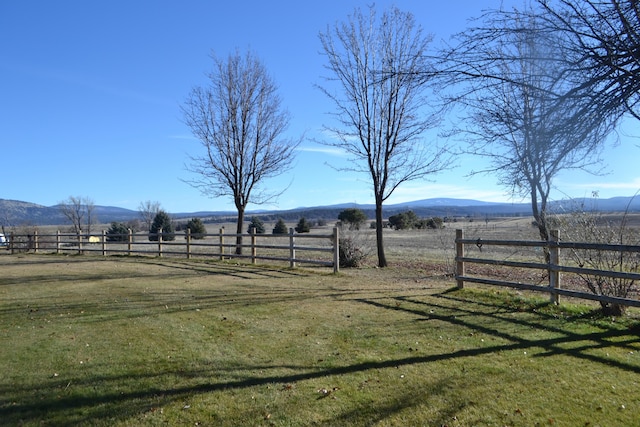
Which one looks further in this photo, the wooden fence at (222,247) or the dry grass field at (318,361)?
→ the wooden fence at (222,247)

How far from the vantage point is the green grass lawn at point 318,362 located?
3980 millimetres

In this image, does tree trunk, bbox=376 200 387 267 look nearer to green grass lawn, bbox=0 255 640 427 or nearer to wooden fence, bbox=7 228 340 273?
wooden fence, bbox=7 228 340 273

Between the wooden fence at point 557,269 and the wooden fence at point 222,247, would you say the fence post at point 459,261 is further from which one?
the wooden fence at point 222,247

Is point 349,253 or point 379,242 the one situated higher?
point 379,242

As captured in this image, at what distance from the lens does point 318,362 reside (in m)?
5.27

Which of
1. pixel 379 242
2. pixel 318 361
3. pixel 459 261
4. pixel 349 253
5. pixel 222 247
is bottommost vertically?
pixel 318 361

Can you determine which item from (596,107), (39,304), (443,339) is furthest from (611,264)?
(39,304)

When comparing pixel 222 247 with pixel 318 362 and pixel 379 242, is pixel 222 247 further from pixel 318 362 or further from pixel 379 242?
pixel 318 362

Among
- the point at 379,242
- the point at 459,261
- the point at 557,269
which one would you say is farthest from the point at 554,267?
the point at 379,242

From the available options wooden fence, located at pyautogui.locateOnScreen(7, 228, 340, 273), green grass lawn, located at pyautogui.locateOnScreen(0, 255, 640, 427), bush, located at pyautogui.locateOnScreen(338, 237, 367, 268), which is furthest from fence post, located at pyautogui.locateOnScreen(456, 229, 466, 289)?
bush, located at pyautogui.locateOnScreen(338, 237, 367, 268)

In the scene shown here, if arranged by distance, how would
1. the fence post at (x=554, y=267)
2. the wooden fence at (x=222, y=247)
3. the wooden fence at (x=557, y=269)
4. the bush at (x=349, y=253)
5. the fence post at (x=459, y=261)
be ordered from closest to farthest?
the wooden fence at (x=557, y=269)
the fence post at (x=554, y=267)
the fence post at (x=459, y=261)
the wooden fence at (x=222, y=247)
the bush at (x=349, y=253)

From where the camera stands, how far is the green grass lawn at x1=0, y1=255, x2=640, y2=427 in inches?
157

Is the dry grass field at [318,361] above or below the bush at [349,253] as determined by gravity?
below

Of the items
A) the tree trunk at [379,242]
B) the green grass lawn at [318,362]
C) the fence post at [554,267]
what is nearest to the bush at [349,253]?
the tree trunk at [379,242]
